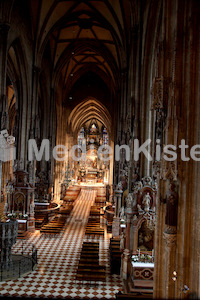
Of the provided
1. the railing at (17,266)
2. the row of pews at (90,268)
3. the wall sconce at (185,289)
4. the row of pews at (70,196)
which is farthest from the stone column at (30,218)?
the wall sconce at (185,289)

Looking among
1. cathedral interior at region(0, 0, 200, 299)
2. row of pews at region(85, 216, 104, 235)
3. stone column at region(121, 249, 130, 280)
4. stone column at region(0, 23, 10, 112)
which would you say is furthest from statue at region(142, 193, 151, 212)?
stone column at region(0, 23, 10, 112)

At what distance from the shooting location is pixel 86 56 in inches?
1364

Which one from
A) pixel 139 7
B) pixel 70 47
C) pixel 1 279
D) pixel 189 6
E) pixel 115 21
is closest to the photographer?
pixel 189 6

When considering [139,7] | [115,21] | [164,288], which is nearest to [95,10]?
[115,21]

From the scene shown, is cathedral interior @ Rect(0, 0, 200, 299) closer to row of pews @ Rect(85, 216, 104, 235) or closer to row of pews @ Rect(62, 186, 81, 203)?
row of pews @ Rect(85, 216, 104, 235)

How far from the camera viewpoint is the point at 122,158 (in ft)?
72.5

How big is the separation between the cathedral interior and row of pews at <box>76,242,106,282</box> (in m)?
0.05

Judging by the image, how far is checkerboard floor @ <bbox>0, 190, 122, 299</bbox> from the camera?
1140cm

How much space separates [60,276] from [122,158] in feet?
36.0

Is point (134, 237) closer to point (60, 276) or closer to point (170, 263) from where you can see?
point (60, 276)

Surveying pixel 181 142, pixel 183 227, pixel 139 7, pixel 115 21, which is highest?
pixel 115 21

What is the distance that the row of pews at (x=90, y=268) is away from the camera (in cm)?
1250

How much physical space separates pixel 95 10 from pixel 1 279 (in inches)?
823

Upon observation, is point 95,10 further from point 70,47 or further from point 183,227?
point 183,227
